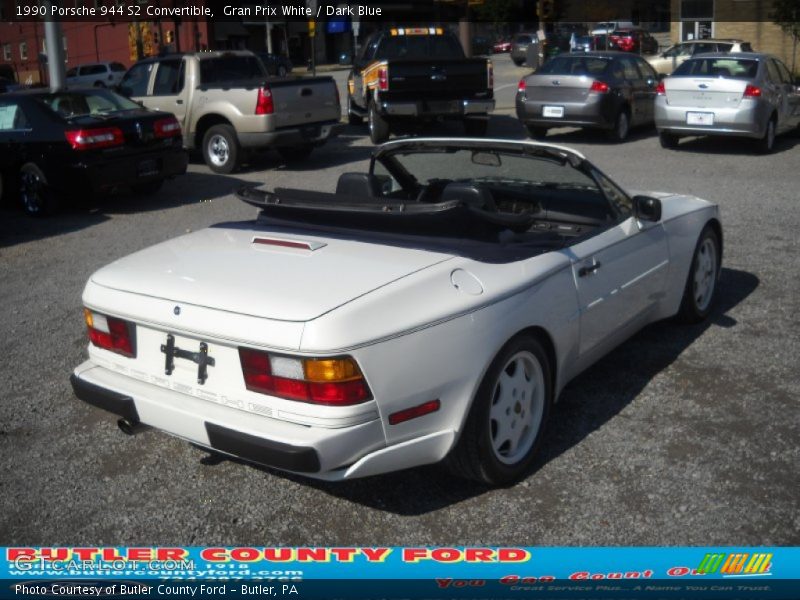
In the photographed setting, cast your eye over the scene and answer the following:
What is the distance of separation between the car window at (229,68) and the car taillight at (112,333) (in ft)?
34.0

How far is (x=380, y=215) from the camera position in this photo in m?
4.02

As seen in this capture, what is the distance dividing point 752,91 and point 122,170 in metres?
9.04

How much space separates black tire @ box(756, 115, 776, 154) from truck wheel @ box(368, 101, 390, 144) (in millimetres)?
5944

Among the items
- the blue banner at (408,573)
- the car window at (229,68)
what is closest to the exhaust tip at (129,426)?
the blue banner at (408,573)

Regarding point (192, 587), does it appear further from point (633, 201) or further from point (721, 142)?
point (721, 142)

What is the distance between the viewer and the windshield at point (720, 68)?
45.8ft

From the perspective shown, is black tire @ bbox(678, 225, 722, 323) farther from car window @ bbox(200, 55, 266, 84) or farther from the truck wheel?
the truck wheel

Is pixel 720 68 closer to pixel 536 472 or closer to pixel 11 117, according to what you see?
pixel 11 117

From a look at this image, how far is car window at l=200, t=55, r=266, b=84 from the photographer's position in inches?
541

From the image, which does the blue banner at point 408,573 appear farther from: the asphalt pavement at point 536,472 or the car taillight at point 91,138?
the car taillight at point 91,138

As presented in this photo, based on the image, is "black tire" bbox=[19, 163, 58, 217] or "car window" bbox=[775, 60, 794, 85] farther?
"car window" bbox=[775, 60, 794, 85]

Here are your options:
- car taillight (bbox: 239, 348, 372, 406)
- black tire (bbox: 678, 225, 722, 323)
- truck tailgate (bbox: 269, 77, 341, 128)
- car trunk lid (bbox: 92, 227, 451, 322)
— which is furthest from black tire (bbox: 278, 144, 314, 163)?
car taillight (bbox: 239, 348, 372, 406)

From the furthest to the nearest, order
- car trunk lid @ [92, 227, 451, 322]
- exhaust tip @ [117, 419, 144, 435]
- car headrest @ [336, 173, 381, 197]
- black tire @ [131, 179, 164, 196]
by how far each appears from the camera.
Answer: black tire @ [131, 179, 164, 196], car headrest @ [336, 173, 381, 197], exhaust tip @ [117, 419, 144, 435], car trunk lid @ [92, 227, 451, 322]

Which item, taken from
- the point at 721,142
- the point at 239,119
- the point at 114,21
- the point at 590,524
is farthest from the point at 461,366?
the point at 114,21
